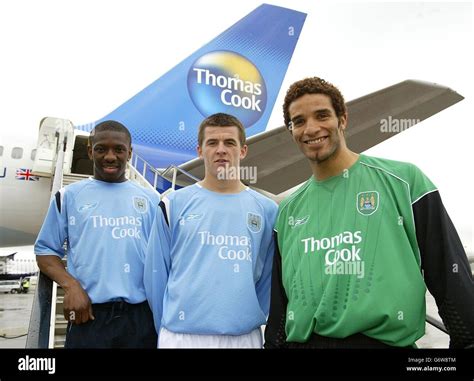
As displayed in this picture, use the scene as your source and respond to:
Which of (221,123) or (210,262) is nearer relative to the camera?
(210,262)

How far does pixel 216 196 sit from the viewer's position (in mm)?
1692

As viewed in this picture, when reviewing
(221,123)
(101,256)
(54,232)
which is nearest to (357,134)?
(221,123)

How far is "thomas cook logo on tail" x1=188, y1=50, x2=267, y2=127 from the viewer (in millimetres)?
2385

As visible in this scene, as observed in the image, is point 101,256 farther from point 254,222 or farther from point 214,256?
point 254,222

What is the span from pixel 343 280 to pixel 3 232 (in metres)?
5.51

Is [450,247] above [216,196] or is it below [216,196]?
below

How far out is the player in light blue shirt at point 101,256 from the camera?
68.8 inches

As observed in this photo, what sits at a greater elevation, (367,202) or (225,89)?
(225,89)

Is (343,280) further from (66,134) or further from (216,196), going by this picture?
(66,134)

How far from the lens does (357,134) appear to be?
2.72 metres

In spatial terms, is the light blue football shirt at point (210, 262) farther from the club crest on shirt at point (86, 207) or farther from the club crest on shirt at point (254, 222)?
the club crest on shirt at point (86, 207)

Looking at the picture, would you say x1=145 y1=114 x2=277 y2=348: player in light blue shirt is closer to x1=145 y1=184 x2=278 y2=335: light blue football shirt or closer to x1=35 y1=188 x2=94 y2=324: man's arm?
x1=145 y1=184 x2=278 y2=335: light blue football shirt

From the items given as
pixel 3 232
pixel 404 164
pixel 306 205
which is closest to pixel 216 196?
pixel 306 205

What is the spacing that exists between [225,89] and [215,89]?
2.6 inches
